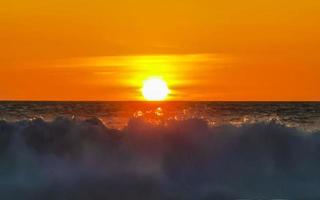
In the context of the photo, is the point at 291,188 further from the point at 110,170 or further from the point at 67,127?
the point at 67,127

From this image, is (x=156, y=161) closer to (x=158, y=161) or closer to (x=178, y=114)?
(x=158, y=161)

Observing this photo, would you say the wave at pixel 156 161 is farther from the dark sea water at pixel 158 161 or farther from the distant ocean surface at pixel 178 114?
the distant ocean surface at pixel 178 114

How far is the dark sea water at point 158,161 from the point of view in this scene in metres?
16.0

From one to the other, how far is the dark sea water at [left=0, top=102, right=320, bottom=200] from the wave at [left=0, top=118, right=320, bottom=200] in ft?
0.07

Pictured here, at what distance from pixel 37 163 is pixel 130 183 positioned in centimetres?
257

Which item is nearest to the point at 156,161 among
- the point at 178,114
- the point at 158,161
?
the point at 158,161

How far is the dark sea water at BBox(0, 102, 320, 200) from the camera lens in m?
16.0

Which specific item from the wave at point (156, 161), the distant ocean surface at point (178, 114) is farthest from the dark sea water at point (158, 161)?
the distant ocean surface at point (178, 114)

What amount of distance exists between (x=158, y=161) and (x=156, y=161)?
0.16ft

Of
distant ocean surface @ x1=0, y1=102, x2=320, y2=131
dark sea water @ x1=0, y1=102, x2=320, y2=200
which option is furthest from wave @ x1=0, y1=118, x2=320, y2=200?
distant ocean surface @ x1=0, y1=102, x2=320, y2=131

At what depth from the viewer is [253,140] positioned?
1886 centimetres

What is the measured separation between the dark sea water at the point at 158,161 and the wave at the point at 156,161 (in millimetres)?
22

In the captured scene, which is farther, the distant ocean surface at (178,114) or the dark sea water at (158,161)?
the distant ocean surface at (178,114)

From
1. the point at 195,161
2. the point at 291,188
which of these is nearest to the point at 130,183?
the point at 195,161
